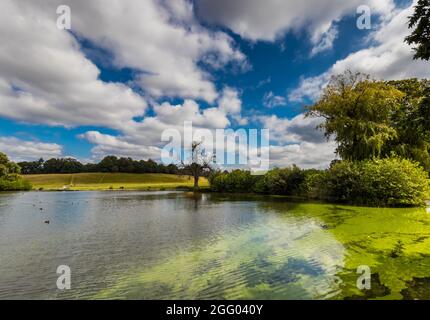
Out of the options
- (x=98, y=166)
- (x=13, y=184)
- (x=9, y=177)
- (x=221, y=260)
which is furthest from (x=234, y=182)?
(x=98, y=166)

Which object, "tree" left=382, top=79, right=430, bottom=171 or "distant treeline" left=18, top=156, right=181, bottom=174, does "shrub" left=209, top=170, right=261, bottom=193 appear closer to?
"tree" left=382, top=79, right=430, bottom=171

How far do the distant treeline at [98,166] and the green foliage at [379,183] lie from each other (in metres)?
91.3

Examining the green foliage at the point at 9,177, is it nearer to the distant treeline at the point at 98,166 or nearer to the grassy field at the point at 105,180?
the grassy field at the point at 105,180

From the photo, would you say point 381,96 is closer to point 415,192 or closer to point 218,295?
point 415,192

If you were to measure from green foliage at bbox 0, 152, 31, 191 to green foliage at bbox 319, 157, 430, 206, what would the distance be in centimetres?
6870

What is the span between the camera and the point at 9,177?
65000mm

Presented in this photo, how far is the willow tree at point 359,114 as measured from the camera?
27.4 metres

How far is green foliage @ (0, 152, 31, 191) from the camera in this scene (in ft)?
206

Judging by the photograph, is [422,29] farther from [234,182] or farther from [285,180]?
[234,182]

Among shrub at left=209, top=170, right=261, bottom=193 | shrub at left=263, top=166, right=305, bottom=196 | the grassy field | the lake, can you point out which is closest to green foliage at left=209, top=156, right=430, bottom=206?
shrub at left=263, top=166, right=305, bottom=196

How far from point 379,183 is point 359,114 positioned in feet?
27.2
